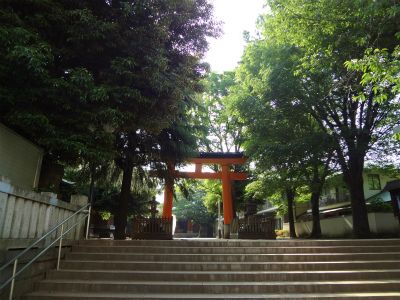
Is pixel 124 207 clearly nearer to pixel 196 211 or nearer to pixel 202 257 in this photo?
pixel 202 257

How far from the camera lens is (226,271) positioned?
7.72 metres

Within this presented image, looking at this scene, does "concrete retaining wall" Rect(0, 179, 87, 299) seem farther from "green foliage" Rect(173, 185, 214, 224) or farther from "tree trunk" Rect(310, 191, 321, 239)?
"green foliage" Rect(173, 185, 214, 224)

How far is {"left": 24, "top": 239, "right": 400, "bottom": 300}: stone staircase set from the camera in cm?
659

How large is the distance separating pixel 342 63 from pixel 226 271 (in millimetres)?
7436

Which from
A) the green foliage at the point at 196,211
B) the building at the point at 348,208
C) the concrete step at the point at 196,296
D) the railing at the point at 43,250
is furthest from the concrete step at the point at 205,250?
Result: the green foliage at the point at 196,211

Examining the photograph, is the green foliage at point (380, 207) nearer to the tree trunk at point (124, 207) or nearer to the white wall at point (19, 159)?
the tree trunk at point (124, 207)

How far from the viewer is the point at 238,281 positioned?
7176 mm

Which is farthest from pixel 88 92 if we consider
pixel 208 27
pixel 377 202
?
pixel 377 202

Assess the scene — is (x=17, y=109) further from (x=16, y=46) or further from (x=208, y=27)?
(x=208, y=27)

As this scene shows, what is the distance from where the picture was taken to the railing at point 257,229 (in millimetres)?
15938

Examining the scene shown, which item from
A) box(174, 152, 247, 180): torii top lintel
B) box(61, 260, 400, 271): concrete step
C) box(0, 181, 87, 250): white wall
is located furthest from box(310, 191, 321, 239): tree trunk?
box(0, 181, 87, 250): white wall

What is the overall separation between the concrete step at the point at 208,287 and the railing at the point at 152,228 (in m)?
7.69

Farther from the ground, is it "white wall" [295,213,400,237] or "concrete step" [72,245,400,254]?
"white wall" [295,213,400,237]

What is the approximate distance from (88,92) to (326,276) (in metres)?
6.77
